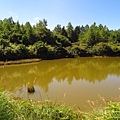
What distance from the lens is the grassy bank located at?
2.34 m

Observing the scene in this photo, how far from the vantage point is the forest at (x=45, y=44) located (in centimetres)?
2391

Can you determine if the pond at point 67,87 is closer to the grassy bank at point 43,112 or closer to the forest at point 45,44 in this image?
the grassy bank at point 43,112

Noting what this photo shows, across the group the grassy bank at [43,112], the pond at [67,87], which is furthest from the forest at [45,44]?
the grassy bank at [43,112]

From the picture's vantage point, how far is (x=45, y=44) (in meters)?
28.5

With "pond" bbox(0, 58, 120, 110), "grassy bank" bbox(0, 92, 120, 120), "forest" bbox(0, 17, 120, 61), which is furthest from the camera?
"forest" bbox(0, 17, 120, 61)

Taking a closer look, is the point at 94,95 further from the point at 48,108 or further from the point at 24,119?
the point at 24,119

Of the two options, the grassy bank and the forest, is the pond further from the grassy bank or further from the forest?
the forest

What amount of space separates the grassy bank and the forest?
19084 mm

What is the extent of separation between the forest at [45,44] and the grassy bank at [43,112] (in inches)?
751

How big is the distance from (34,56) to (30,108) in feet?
73.0

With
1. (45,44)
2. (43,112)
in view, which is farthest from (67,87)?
(45,44)

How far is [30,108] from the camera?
128 inches

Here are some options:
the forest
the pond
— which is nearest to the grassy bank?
the pond

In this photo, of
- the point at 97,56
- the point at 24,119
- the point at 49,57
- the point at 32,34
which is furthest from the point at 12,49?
the point at 24,119
